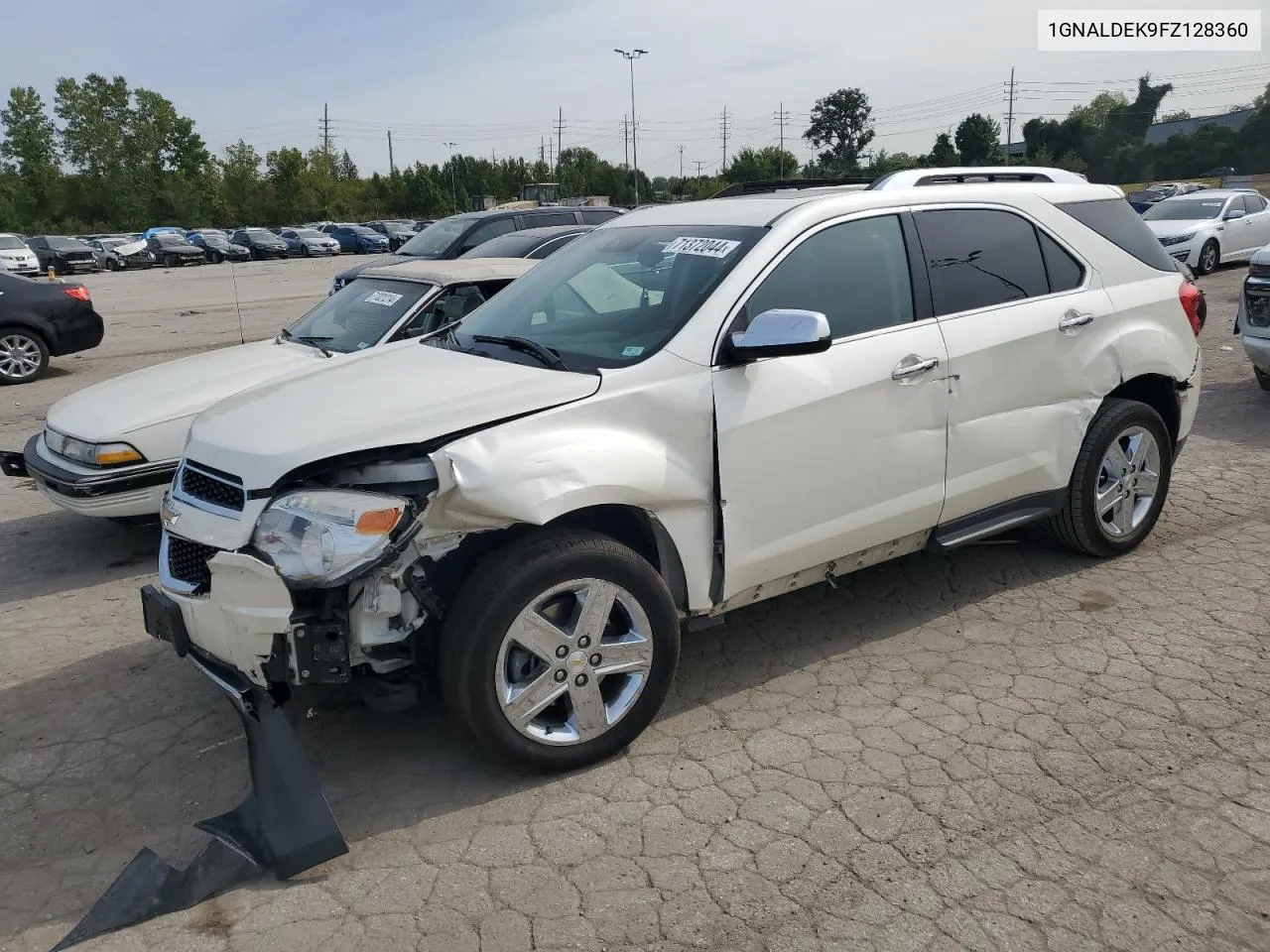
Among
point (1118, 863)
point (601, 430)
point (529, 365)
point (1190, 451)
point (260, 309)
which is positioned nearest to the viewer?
point (1118, 863)

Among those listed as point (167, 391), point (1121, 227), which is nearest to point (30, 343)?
point (167, 391)

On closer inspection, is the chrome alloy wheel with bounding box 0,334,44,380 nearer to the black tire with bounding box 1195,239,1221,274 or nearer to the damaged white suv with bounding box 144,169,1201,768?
the damaged white suv with bounding box 144,169,1201,768

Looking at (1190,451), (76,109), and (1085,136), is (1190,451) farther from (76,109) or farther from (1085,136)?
→ (76,109)

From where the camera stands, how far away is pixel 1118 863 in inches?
113

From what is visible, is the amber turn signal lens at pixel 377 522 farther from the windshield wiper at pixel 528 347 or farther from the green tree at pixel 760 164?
the green tree at pixel 760 164

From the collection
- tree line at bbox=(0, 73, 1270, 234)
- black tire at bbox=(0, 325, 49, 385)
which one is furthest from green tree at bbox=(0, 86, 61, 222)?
black tire at bbox=(0, 325, 49, 385)

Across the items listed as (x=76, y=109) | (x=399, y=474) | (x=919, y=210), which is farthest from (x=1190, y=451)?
(x=76, y=109)

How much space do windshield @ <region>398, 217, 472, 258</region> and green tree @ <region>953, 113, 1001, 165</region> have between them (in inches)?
2535

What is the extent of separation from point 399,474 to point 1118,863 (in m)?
2.39

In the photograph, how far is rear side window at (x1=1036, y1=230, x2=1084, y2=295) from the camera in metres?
4.68

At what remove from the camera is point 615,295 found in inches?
164

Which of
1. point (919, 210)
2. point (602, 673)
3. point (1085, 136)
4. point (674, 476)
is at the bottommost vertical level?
point (602, 673)

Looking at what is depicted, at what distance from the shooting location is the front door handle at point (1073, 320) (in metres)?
4.58

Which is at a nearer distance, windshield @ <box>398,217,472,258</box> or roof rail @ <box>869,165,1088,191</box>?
roof rail @ <box>869,165,1088,191</box>
